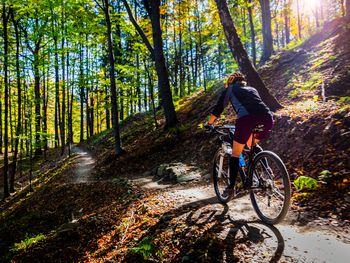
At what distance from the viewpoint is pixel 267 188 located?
4.18m

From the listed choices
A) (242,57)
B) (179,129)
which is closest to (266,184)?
(242,57)

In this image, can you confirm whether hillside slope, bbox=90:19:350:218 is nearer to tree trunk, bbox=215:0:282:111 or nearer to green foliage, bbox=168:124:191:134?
green foliage, bbox=168:124:191:134

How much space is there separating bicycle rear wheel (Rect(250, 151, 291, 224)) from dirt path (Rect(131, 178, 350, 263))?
188mm

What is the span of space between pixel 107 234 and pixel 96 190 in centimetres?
466

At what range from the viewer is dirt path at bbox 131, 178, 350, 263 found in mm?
3189

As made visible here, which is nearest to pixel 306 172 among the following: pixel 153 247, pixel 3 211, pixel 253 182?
pixel 253 182

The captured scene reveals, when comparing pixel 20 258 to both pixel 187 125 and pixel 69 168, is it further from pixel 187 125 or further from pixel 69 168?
pixel 69 168

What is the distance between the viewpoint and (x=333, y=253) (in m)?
3.15

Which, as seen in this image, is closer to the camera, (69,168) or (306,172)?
(306,172)

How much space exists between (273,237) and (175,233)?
60.8 inches

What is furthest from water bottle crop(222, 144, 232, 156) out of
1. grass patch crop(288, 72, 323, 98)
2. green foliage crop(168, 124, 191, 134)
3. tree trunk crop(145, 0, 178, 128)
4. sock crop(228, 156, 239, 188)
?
tree trunk crop(145, 0, 178, 128)

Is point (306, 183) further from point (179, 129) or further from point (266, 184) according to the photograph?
point (179, 129)

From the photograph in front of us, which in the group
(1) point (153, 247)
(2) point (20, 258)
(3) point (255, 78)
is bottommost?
(2) point (20, 258)

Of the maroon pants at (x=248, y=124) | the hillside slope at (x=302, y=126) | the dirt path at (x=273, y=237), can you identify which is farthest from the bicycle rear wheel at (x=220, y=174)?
the hillside slope at (x=302, y=126)
